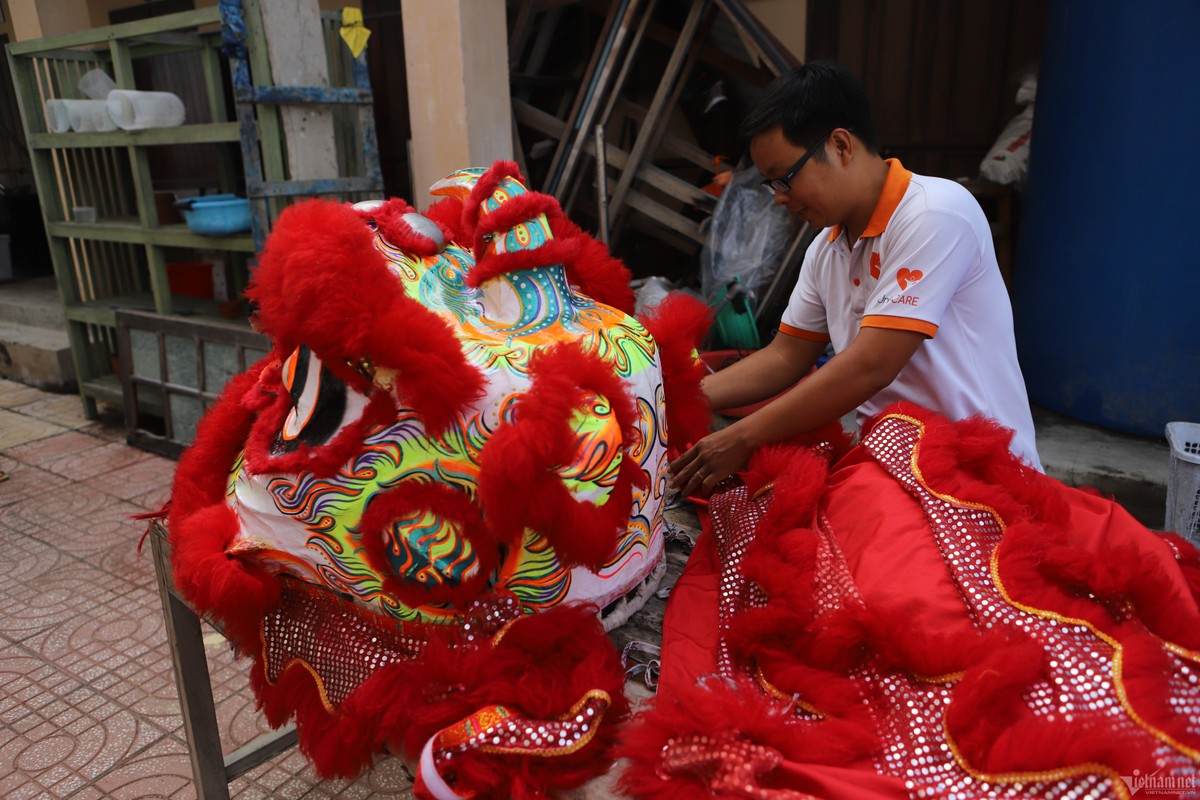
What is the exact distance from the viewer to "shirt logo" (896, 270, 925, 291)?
1589 millimetres

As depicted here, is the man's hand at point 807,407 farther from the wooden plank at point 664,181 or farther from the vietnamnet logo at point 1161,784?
the wooden plank at point 664,181

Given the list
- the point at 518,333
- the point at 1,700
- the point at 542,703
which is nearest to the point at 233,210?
the point at 1,700

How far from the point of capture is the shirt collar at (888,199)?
169 centimetres

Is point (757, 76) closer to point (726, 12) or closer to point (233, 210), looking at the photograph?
point (726, 12)

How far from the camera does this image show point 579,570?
1191 mm

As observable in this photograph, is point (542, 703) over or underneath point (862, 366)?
underneath

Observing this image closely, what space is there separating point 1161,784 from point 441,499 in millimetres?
871

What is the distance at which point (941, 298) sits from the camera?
1587mm

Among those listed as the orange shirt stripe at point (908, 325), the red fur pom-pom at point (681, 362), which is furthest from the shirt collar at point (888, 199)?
the red fur pom-pom at point (681, 362)

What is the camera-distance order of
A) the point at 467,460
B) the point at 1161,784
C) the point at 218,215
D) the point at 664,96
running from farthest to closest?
the point at 664,96
the point at 218,215
the point at 467,460
the point at 1161,784

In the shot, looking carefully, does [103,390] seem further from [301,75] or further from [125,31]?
[301,75]

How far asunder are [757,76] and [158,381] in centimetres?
365

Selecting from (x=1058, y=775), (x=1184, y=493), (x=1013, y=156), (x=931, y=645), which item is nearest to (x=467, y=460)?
(x=931, y=645)

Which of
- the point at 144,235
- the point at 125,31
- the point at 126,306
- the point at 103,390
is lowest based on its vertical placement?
the point at 103,390
